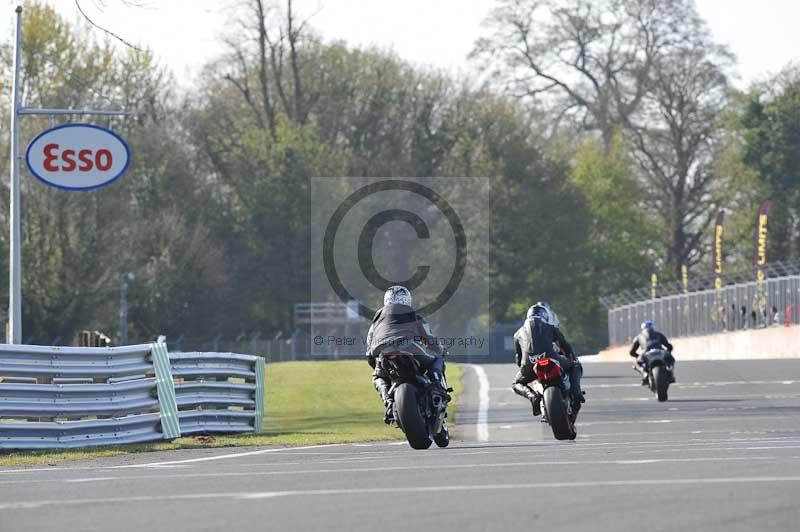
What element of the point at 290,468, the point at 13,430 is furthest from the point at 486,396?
the point at 290,468

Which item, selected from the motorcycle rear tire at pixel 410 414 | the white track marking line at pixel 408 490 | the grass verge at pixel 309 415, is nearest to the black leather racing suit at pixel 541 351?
the motorcycle rear tire at pixel 410 414

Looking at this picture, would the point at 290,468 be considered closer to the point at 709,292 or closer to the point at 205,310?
the point at 709,292

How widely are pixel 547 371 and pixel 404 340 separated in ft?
5.59

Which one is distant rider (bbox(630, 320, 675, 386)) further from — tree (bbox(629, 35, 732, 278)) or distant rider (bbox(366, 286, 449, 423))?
tree (bbox(629, 35, 732, 278))

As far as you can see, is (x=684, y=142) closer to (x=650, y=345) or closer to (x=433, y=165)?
(x=433, y=165)

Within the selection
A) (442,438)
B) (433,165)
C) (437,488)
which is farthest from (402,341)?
(433,165)

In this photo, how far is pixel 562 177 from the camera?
73.4 meters

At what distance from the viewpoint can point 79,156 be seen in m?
24.7

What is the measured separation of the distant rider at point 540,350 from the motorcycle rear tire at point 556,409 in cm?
45

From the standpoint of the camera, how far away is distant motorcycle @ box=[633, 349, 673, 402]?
89.9 ft

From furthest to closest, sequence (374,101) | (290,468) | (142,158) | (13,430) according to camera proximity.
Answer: (374,101)
(142,158)
(13,430)
(290,468)

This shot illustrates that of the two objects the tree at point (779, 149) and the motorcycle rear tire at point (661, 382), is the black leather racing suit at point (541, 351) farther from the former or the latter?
the tree at point (779, 149)

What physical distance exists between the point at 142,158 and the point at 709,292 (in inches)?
955

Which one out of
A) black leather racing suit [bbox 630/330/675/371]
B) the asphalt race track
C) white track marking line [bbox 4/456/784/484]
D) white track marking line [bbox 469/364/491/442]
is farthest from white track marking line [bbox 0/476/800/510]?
black leather racing suit [bbox 630/330/675/371]
